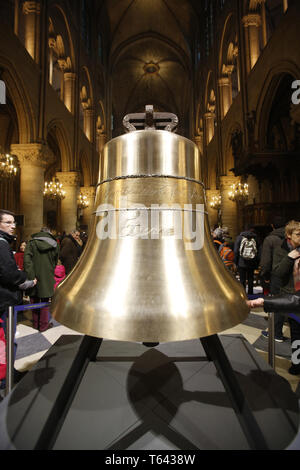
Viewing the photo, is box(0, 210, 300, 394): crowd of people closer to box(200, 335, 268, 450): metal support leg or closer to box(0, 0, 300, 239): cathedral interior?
box(200, 335, 268, 450): metal support leg

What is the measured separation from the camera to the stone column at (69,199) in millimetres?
10992

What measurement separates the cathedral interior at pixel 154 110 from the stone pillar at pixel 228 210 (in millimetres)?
48

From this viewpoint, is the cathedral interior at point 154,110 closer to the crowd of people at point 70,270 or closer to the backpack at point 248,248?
the crowd of people at point 70,270

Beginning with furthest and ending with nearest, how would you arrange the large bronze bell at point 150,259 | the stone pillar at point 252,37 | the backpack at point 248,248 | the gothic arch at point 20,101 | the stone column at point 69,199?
1. the stone column at point 69,199
2. the stone pillar at point 252,37
3. the gothic arch at point 20,101
4. the backpack at point 248,248
5. the large bronze bell at point 150,259

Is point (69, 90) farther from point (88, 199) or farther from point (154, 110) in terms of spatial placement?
point (88, 199)

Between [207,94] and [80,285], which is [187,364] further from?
[207,94]

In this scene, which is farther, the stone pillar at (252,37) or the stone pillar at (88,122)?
the stone pillar at (88,122)

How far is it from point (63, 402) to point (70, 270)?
2313 millimetres

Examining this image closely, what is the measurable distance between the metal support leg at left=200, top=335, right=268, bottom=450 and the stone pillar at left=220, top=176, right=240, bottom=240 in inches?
414

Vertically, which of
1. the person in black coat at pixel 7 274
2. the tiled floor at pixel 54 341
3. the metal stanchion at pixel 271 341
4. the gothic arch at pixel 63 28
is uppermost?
the gothic arch at pixel 63 28

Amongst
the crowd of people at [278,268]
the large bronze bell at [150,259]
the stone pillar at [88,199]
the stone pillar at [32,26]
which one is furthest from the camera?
the stone pillar at [88,199]

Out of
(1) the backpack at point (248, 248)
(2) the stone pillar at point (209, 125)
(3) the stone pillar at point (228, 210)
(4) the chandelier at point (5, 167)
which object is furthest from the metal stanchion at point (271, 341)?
(2) the stone pillar at point (209, 125)

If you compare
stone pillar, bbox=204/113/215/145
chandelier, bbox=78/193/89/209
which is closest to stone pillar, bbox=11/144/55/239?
chandelier, bbox=78/193/89/209
